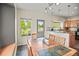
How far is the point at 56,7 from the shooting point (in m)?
1.72

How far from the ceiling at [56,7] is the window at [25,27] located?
0.20 meters

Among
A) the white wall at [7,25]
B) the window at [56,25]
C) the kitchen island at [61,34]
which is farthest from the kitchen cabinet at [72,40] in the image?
the white wall at [7,25]

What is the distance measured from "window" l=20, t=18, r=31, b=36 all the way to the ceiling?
0.20 metres

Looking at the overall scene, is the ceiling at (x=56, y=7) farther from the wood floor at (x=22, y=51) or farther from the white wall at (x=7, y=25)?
the wood floor at (x=22, y=51)

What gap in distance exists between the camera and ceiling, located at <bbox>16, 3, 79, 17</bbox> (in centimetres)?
170

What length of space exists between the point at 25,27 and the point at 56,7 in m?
0.60

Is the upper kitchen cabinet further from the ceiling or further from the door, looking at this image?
the door

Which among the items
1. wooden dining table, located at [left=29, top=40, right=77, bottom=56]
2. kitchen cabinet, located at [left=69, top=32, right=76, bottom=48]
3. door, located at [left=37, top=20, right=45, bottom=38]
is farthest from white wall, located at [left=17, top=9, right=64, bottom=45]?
kitchen cabinet, located at [left=69, top=32, right=76, bottom=48]

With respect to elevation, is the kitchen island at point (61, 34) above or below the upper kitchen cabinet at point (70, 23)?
below

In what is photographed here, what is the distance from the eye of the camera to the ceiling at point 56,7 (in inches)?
67.1

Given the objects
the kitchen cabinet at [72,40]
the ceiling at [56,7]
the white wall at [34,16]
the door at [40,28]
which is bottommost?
the kitchen cabinet at [72,40]

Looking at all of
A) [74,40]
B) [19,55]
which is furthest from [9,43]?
[74,40]

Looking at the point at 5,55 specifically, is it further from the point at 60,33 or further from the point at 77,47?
the point at 77,47

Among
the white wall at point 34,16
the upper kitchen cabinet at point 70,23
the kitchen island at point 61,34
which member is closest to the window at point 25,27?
the white wall at point 34,16
